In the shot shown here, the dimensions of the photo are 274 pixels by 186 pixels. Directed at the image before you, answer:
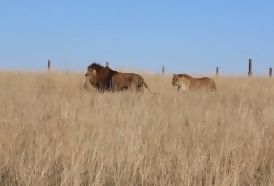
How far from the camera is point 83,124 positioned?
4.77 meters

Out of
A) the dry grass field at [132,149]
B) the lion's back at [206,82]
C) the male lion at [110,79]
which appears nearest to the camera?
the dry grass field at [132,149]

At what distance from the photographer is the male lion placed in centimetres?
1173

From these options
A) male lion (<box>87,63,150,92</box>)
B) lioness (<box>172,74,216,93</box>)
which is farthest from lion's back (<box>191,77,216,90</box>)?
male lion (<box>87,63,150,92</box>)

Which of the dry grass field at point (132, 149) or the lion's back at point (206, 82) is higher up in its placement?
the lion's back at point (206, 82)

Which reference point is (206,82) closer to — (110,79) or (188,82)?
(188,82)

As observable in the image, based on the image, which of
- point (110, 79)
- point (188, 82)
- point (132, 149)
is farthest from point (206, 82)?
point (132, 149)

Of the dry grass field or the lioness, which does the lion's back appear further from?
the dry grass field

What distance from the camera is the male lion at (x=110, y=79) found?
1173 cm

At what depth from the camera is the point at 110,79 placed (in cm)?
1186

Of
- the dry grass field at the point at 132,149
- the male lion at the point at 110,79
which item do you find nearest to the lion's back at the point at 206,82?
the male lion at the point at 110,79

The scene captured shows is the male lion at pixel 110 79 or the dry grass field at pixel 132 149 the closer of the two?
the dry grass field at pixel 132 149

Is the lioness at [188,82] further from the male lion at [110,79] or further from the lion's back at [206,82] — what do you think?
the male lion at [110,79]

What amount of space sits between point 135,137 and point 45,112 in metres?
2.13

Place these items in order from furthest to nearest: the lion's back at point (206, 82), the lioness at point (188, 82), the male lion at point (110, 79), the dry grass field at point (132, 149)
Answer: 1. the lioness at point (188, 82)
2. the lion's back at point (206, 82)
3. the male lion at point (110, 79)
4. the dry grass field at point (132, 149)
